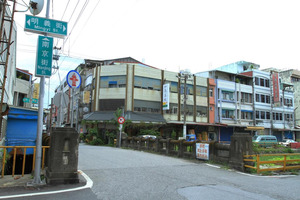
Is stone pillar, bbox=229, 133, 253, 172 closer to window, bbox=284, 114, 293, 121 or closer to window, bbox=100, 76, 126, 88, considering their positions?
window, bbox=100, 76, 126, 88

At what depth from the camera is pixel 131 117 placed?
33125 mm

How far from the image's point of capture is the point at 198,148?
14461 millimetres

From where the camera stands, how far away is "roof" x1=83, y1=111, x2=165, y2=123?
1308 inches

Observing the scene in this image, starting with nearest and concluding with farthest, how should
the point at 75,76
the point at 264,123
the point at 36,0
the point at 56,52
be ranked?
the point at 36,0 → the point at 75,76 → the point at 56,52 → the point at 264,123

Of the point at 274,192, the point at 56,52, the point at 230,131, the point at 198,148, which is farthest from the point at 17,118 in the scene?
the point at 230,131


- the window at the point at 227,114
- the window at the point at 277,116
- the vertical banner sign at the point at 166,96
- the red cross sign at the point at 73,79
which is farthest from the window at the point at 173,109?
the red cross sign at the point at 73,79

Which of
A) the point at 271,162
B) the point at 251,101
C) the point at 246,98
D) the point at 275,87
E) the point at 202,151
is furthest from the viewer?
the point at 275,87

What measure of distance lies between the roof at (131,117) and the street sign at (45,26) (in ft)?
82.5

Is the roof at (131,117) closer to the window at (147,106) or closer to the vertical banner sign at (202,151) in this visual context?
the window at (147,106)

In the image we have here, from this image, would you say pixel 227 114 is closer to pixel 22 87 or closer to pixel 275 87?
pixel 275 87

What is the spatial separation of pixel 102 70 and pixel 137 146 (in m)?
17.4

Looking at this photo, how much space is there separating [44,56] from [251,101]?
4365 cm

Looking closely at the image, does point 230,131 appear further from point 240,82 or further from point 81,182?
point 81,182

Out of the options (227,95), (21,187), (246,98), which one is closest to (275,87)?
(246,98)
